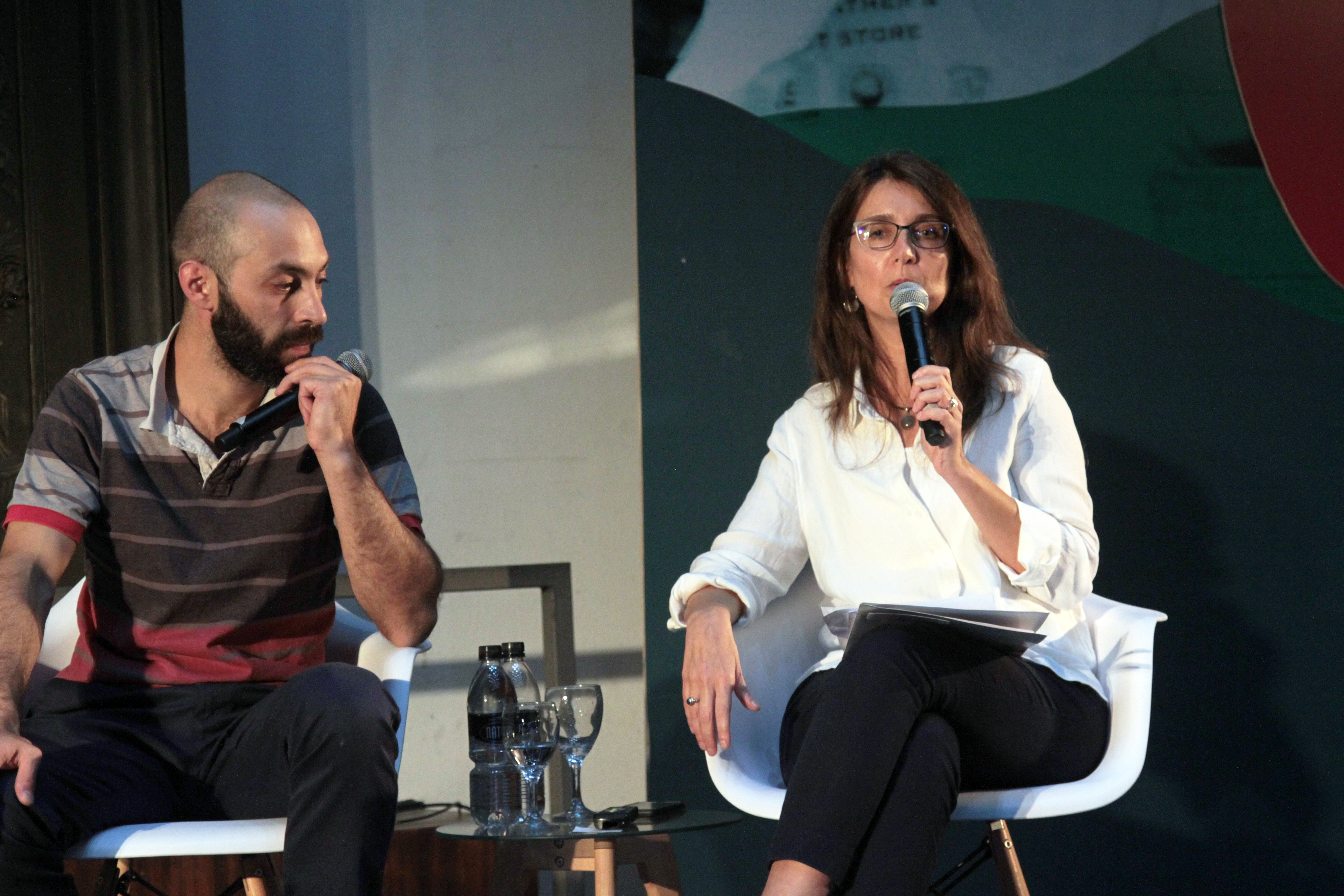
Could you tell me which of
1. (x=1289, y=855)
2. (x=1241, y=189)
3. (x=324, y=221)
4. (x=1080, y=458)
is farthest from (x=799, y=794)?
(x=324, y=221)

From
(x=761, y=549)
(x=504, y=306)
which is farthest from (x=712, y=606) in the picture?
(x=504, y=306)

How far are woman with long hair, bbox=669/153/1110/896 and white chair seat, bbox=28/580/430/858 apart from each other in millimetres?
396

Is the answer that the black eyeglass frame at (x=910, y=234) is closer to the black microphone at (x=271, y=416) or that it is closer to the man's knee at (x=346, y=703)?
the black microphone at (x=271, y=416)

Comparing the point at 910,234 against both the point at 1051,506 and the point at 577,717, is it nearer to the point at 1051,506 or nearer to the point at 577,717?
the point at 1051,506

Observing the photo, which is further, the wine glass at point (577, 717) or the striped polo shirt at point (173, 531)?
the wine glass at point (577, 717)

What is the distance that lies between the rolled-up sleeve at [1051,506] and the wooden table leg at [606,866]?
26.3 inches

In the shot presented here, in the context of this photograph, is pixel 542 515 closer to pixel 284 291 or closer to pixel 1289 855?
pixel 284 291

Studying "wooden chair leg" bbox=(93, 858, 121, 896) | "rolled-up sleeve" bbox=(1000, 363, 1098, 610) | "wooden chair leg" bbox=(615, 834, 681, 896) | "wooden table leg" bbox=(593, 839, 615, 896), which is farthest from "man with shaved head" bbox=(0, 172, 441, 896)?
"rolled-up sleeve" bbox=(1000, 363, 1098, 610)

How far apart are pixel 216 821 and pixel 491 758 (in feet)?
1.42

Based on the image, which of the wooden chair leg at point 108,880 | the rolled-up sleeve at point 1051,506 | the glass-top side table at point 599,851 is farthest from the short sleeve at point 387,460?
the rolled-up sleeve at point 1051,506

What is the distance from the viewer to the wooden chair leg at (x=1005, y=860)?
1764 mm

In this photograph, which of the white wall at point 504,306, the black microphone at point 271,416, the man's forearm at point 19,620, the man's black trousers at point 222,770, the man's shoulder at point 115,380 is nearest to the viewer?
the man's black trousers at point 222,770

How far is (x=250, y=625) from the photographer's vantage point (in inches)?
71.6

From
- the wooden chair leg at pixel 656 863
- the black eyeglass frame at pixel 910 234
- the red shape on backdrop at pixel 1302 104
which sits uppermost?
the red shape on backdrop at pixel 1302 104
